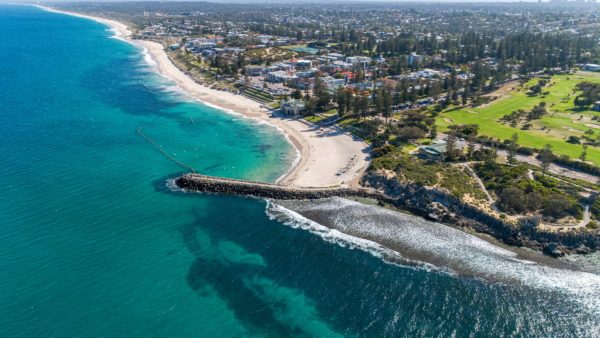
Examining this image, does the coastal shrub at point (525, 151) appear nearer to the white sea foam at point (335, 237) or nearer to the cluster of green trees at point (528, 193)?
the cluster of green trees at point (528, 193)

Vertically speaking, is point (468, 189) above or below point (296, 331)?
above

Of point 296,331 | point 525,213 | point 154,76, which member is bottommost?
point 296,331

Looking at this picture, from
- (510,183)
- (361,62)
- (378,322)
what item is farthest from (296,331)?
(361,62)

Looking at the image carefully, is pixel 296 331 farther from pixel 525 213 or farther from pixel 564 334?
pixel 525 213

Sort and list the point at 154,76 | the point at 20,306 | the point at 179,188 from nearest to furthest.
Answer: the point at 20,306, the point at 179,188, the point at 154,76

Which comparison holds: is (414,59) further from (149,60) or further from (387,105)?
(149,60)

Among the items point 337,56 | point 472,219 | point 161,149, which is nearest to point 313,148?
point 161,149

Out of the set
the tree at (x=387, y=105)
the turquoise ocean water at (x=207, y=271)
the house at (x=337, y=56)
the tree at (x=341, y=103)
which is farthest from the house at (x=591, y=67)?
the turquoise ocean water at (x=207, y=271)
